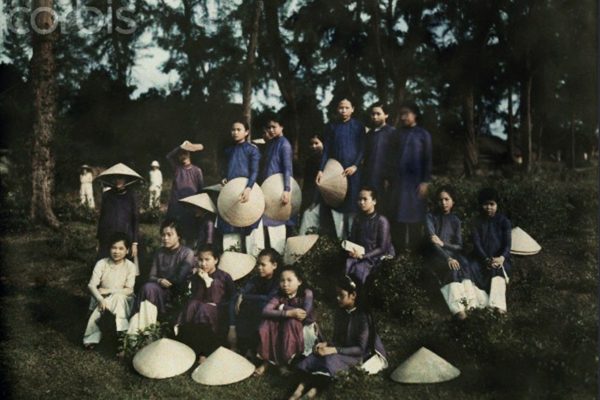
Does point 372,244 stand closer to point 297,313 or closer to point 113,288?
point 297,313

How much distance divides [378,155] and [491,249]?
115cm

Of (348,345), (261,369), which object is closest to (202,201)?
(261,369)

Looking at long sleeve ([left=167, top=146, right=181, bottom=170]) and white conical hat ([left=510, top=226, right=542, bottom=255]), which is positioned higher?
long sleeve ([left=167, top=146, right=181, bottom=170])

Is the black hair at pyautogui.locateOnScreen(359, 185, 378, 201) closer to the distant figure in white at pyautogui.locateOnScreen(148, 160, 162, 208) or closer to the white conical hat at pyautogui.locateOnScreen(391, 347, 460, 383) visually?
the white conical hat at pyautogui.locateOnScreen(391, 347, 460, 383)

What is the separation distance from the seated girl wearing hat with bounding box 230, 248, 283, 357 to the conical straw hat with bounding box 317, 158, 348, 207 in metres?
0.79

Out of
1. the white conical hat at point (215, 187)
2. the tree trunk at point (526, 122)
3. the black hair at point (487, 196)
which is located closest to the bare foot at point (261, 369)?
the white conical hat at point (215, 187)

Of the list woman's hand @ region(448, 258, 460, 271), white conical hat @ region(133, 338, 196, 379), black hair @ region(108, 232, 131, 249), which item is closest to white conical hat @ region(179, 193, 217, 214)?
black hair @ region(108, 232, 131, 249)

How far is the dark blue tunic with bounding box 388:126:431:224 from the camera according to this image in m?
4.46

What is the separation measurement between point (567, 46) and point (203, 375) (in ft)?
12.1

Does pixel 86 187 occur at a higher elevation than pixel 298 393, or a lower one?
higher

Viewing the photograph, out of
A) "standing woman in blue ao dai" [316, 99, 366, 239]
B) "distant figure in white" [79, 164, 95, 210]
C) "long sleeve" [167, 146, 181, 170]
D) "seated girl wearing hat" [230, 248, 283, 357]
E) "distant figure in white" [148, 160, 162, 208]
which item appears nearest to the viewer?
"seated girl wearing hat" [230, 248, 283, 357]

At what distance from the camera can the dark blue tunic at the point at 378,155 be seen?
4.55 metres

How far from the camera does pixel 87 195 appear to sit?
19.7 ft

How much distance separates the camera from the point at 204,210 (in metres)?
5.04
